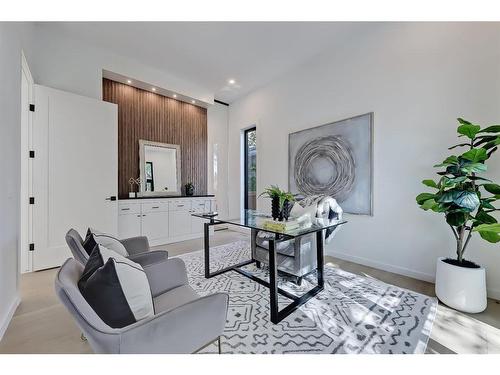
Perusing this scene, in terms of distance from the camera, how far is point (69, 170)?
305 cm

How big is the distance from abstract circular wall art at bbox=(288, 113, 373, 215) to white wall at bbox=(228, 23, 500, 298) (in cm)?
12

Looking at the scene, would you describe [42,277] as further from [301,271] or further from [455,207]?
[455,207]

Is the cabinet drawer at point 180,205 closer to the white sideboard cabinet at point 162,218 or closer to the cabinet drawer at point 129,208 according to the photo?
the white sideboard cabinet at point 162,218

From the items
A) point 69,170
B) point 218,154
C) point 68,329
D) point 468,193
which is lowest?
point 68,329

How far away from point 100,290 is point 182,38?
3478mm

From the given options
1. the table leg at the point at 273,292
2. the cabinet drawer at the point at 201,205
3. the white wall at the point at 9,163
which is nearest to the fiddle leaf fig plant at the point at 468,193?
the table leg at the point at 273,292

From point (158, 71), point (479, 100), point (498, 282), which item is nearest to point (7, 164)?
point (158, 71)

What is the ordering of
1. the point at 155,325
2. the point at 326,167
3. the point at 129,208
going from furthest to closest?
the point at 129,208, the point at 326,167, the point at 155,325

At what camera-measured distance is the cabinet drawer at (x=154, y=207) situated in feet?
13.0

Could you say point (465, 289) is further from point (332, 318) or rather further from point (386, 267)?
point (332, 318)

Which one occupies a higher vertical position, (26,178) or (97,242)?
(26,178)

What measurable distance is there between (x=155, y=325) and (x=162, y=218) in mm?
3505

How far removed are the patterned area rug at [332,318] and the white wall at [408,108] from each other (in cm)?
65

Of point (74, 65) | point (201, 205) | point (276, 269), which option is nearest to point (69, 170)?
point (74, 65)
